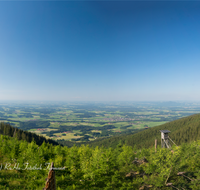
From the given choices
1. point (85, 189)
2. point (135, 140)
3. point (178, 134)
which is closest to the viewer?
point (85, 189)

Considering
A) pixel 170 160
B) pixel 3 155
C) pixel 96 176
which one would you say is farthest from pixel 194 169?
pixel 3 155

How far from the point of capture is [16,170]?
30359mm

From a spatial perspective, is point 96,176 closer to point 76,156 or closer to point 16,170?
point 76,156

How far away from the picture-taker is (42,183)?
78.7 ft

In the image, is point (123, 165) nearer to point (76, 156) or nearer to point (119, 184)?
point (119, 184)

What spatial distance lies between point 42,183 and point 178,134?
4923 inches

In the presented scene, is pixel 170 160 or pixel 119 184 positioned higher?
pixel 170 160

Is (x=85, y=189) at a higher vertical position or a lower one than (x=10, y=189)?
lower

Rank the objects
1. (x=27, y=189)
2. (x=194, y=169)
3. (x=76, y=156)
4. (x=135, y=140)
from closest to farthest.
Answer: (x=27, y=189), (x=194, y=169), (x=76, y=156), (x=135, y=140)

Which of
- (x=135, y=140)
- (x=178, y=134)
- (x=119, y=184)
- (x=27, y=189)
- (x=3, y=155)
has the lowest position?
(x=135, y=140)

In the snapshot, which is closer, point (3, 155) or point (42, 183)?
point (42, 183)

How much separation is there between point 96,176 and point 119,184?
688cm

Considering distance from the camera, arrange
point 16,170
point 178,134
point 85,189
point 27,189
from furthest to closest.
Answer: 1. point 178,134
2. point 16,170
3. point 85,189
4. point 27,189

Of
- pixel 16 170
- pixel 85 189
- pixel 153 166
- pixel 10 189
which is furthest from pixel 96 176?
pixel 16 170
